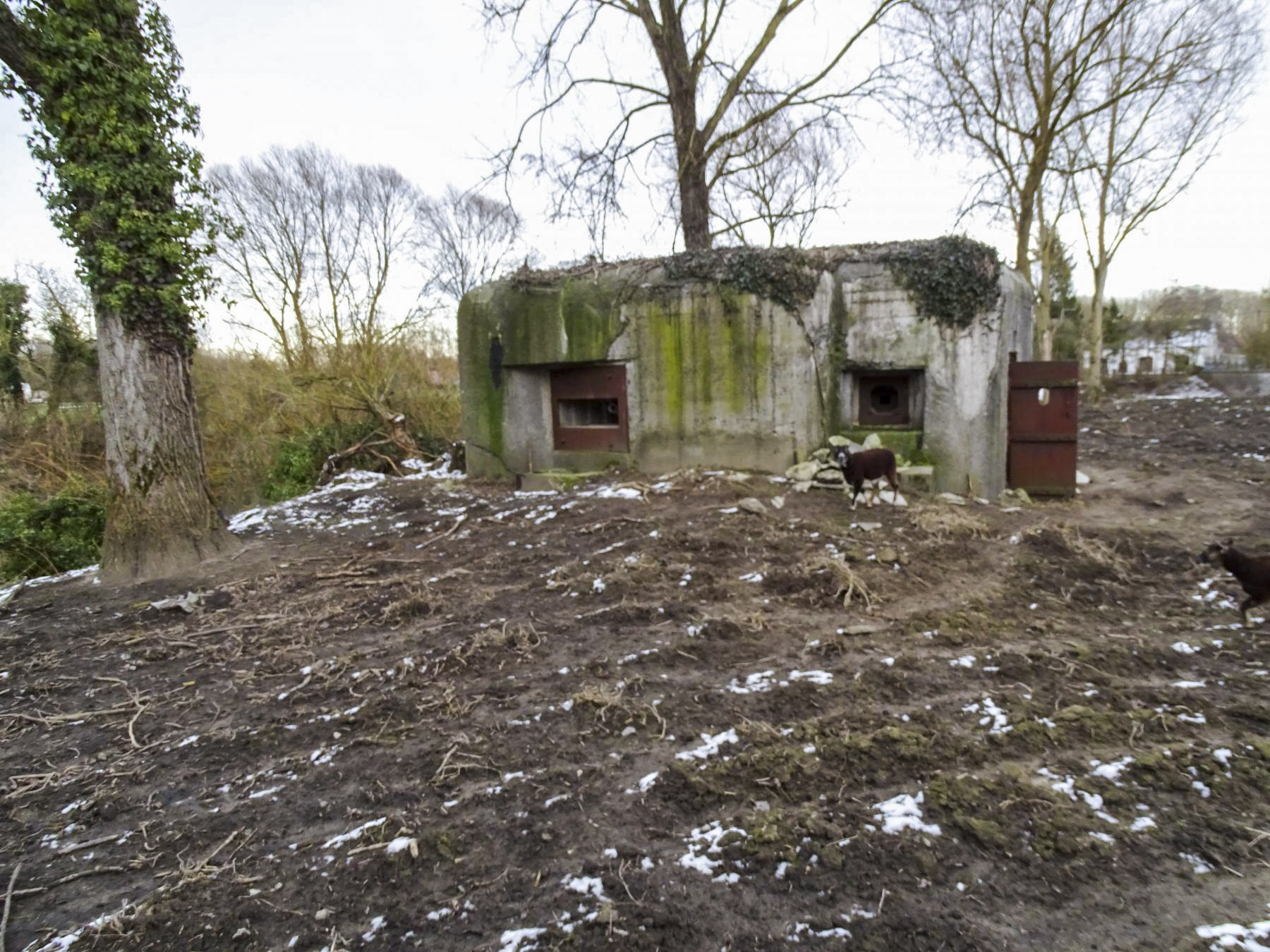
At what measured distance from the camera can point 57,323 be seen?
505 inches

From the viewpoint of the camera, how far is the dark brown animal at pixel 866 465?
7270 millimetres

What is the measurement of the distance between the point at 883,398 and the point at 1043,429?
1890mm

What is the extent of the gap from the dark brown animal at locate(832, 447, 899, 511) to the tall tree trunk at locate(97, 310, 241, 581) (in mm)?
6637

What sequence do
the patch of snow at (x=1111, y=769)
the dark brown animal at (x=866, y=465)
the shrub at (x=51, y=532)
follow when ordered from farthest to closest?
1. the shrub at (x=51, y=532)
2. the dark brown animal at (x=866, y=465)
3. the patch of snow at (x=1111, y=769)

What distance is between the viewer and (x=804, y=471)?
8.38 m

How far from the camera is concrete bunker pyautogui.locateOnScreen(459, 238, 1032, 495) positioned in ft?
25.8

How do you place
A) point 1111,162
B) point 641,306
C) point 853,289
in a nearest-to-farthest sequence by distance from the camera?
Answer: point 853,289 → point 641,306 → point 1111,162

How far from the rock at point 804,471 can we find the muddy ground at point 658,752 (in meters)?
2.06

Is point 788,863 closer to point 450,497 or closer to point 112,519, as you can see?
point 112,519

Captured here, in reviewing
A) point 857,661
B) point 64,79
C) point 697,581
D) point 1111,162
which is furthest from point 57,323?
point 1111,162

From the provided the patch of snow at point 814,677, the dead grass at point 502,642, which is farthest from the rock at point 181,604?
the patch of snow at point 814,677

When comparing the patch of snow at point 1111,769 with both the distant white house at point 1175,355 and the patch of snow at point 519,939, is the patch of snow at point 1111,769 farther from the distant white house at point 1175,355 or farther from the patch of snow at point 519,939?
the distant white house at point 1175,355

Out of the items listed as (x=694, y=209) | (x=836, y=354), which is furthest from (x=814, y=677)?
(x=694, y=209)

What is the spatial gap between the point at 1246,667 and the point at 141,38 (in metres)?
9.68
